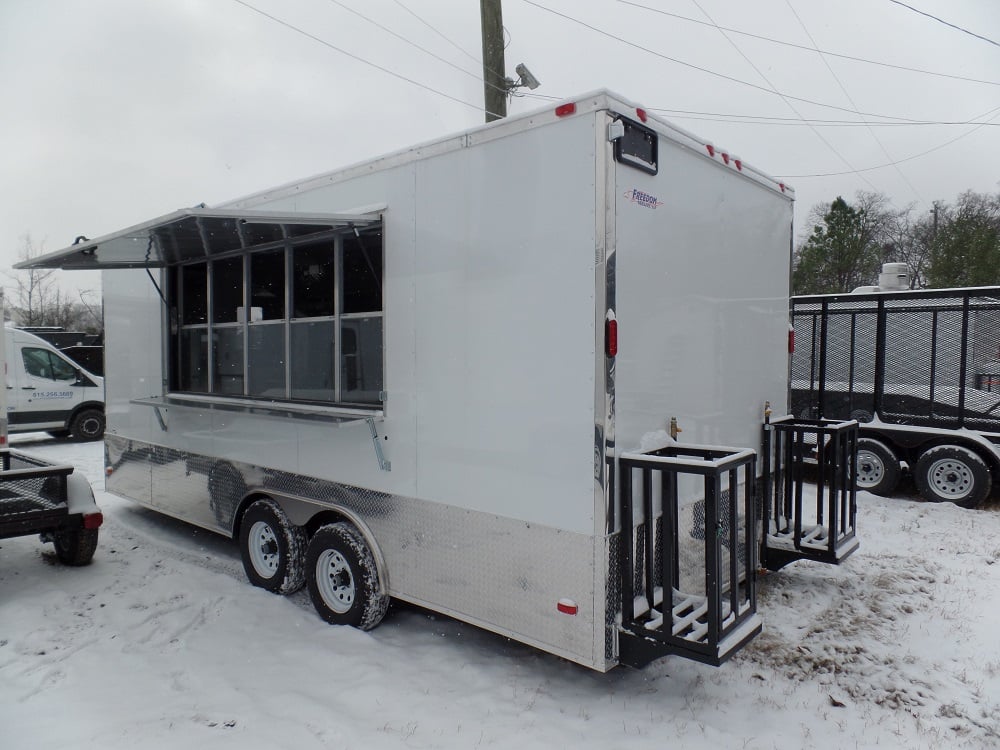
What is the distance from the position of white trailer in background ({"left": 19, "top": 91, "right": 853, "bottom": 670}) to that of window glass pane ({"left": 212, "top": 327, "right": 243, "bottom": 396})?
0.15 feet

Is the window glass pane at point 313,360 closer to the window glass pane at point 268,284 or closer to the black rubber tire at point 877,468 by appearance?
the window glass pane at point 268,284

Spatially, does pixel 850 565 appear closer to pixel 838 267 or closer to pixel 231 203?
pixel 231 203

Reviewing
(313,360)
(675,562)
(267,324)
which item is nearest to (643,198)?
(675,562)

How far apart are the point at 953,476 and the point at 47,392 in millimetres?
13471

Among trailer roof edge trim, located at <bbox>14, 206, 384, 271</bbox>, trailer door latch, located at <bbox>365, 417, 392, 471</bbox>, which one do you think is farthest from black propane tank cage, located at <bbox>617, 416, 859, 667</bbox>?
trailer roof edge trim, located at <bbox>14, 206, 384, 271</bbox>

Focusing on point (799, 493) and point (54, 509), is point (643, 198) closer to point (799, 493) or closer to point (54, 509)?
point (799, 493)

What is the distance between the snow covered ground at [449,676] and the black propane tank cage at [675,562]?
0.41 metres

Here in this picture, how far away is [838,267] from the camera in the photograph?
91.5 feet

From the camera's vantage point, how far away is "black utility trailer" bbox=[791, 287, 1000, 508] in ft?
23.1

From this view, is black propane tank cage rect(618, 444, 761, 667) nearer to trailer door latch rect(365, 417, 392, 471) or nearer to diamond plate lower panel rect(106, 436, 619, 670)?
diamond plate lower panel rect(106, 436, 619, 670)

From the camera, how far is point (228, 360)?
5.40 meters

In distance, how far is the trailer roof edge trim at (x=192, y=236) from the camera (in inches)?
151

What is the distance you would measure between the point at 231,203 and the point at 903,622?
550 centimetres

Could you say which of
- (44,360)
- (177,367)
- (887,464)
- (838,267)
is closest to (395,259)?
(177,367)
